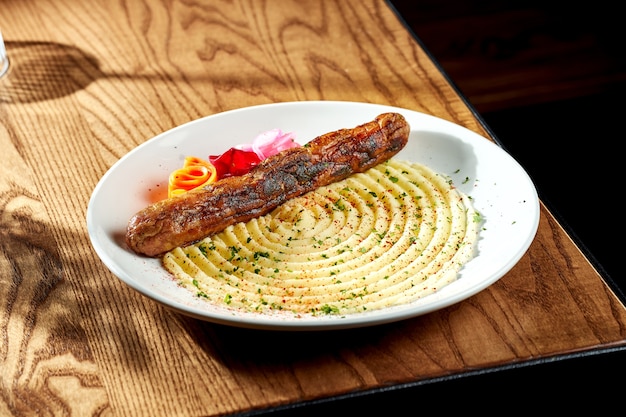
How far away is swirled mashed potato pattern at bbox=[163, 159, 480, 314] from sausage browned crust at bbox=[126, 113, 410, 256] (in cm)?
3

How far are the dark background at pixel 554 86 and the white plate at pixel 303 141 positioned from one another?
0.97 metres

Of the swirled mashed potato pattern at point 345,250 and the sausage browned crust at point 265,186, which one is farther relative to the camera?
the sausage browned crust at point 265,186

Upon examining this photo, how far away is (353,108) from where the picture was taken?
7.40 ft

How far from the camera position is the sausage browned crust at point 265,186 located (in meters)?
1.77

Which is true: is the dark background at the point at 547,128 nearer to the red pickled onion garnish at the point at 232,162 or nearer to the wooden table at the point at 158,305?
the wooden table at the point at 158,305

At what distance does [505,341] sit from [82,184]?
1.17 m

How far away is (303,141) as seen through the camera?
2223mm

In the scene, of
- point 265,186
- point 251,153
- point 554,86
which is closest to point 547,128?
point 554,86

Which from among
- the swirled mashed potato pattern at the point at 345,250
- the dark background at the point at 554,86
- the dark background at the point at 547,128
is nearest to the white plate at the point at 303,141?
the swirled mashed potato pattern at the point at 345,250

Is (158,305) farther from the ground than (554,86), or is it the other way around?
(158,305)

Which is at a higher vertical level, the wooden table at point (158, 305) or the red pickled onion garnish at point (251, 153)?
the red pickled onion garnish at point (251, 153)

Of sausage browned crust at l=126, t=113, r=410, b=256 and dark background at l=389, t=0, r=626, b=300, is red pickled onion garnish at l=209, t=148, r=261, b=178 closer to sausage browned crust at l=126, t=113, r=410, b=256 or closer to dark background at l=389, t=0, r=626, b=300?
sausage browned crust at l=126, t=113, r=410, b=256

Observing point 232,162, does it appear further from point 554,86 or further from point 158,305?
point 554,86

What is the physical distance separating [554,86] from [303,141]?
2487 millimetres
